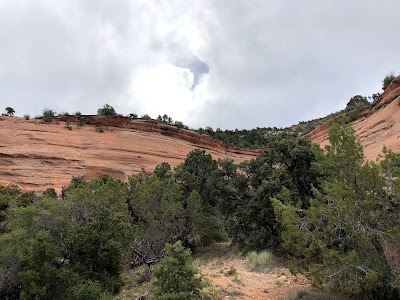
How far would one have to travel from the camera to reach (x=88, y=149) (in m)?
43.8

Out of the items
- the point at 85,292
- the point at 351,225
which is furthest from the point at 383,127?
the point at 85,292

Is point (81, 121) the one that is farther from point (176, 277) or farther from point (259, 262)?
point (176, 277)

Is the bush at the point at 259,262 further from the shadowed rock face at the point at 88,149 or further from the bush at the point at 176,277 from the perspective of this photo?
the shadowed rock face at the point at 88,149

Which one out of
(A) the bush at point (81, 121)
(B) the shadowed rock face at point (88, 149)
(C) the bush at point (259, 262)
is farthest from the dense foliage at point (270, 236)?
(A) the bush at point (81, 121)

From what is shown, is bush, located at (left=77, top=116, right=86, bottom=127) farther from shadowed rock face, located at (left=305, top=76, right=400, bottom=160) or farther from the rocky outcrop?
shadowed rock face, located at (left=305, top=76, right=400, bottom=160)

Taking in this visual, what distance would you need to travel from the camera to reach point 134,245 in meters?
16.6

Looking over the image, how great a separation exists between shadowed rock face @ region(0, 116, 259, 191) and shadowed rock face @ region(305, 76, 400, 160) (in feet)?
72.2

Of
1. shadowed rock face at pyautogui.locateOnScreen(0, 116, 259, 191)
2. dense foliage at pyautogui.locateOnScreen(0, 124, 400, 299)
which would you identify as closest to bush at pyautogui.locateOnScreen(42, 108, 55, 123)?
shadowed rock face at pyautogui.locateOnScreen(0, 116, 259, 191)

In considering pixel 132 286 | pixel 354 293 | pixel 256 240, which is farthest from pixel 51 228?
pixel 256 240

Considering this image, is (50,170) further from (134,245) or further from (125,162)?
(134,245)

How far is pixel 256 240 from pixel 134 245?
6.36 m

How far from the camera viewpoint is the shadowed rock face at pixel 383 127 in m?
24.5

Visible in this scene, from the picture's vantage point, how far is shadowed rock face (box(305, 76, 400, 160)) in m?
24.5

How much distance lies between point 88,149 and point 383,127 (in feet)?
105
